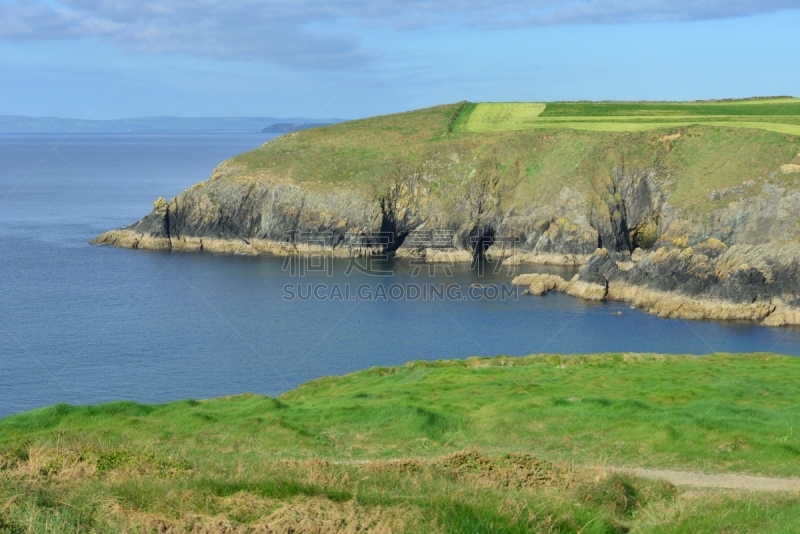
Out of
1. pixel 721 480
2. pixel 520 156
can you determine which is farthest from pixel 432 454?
pixel 520 156

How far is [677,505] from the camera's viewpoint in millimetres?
13375

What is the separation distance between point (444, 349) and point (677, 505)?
5035cm

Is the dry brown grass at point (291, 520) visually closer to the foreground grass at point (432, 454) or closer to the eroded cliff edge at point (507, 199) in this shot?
the foreground grass at point (432, 454)

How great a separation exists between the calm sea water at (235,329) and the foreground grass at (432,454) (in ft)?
63.8

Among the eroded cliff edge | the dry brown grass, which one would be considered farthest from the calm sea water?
the dry brown grass

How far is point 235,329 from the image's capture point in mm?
68812

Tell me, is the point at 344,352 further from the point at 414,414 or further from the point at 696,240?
the point at 696,240

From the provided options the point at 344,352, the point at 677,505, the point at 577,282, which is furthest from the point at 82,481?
the point at 577,282

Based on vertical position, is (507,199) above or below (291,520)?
above

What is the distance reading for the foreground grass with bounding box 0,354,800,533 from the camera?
1170cm

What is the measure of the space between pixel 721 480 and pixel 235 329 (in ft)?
178

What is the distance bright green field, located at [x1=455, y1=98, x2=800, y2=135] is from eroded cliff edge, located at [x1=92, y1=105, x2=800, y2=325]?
5024 mm

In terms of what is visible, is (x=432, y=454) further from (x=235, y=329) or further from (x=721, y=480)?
(x=235, y=329)

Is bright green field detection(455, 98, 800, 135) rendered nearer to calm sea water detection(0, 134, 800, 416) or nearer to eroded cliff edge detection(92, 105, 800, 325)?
eroded cliff edge detection(92, 105, 800, 325)
